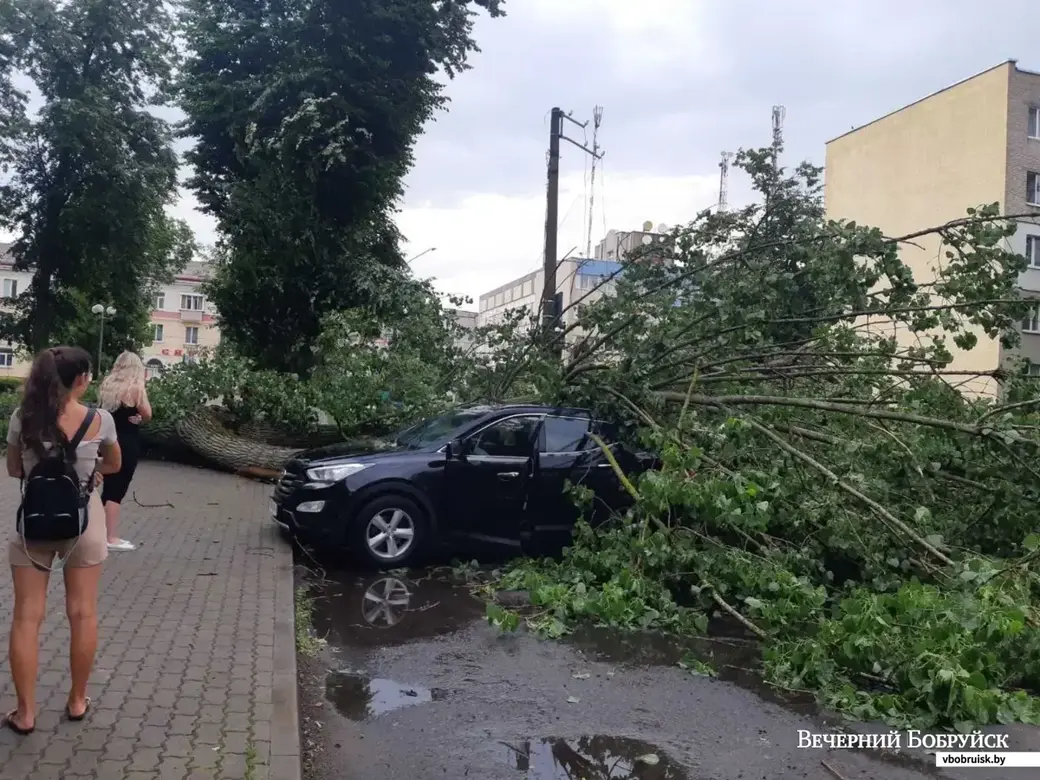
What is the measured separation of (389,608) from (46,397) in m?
3.63

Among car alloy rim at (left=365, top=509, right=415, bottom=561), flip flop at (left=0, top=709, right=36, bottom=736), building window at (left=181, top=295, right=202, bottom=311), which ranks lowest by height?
flip flop at (left=0, top=709, right=36, bottom=736)

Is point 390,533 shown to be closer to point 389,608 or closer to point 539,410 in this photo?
point 389,608

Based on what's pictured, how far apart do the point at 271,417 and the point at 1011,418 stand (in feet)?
38.8

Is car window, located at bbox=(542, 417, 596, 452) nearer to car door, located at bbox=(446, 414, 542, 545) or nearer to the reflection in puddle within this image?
car door, located at bbox=(446, 414, 542, 545)

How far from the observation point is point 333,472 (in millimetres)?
8289

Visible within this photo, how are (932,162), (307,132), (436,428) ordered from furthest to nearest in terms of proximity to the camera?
1. (932,162)
2. (307,132)
3. (436,428)

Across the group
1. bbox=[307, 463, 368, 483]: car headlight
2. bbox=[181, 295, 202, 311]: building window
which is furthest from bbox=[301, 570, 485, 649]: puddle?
bbox=[181, 295, 202, 311]: building window

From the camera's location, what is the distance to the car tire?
821cm

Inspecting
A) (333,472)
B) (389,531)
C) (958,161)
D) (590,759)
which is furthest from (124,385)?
(958,161)

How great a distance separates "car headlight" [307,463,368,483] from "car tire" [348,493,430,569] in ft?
1.02

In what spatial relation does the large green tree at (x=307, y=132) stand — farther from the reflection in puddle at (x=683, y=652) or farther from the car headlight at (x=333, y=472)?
the reflection in puddle at (x=683, y=652)

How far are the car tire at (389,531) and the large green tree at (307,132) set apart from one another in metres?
11.2

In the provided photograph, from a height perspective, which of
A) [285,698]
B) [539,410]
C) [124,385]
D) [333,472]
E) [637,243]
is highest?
[637,243]

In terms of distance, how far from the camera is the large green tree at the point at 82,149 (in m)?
25.8
